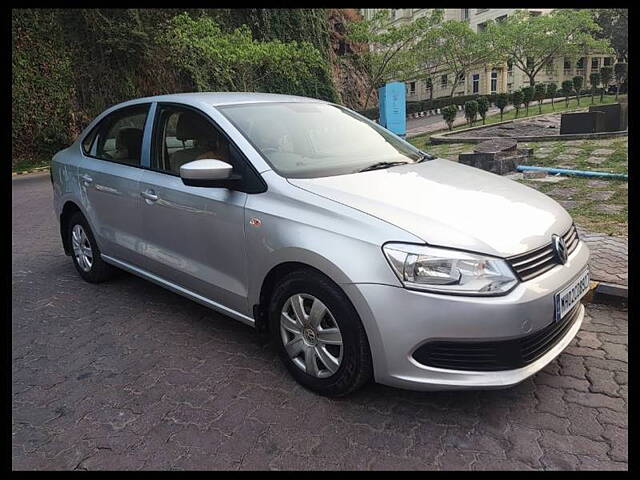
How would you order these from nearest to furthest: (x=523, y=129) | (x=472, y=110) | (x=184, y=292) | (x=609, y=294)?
(x=184, y=292) < (x=609, y=294) < (x=523, y=129) < (x=472, y=110)

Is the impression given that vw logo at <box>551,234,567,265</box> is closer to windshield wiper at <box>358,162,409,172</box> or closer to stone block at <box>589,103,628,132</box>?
windshield wiper at <box>358,162,409,172</box>

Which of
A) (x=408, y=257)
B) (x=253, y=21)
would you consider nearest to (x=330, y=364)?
(x=408, y=257)

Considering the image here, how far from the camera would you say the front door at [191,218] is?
310 centimetres

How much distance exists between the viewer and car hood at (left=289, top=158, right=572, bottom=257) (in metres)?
2.44

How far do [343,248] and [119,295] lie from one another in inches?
107

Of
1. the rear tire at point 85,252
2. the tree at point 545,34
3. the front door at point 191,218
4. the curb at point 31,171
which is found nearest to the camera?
the front door at point 191,218

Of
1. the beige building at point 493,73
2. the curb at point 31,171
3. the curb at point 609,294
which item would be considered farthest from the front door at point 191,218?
the beige building at point 493,73

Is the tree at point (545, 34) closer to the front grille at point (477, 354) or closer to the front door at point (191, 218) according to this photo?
the front door at point (191, 218)

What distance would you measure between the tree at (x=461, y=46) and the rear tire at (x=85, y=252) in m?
34.7

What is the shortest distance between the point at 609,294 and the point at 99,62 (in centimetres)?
1970

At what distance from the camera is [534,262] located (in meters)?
2.51

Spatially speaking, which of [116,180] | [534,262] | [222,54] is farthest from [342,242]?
[222,54]

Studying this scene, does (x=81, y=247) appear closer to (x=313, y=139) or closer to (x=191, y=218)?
(x=191, y=218)

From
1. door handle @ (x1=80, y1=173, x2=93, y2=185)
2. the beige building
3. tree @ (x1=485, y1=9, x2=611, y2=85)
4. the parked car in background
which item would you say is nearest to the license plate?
the parked car in background
